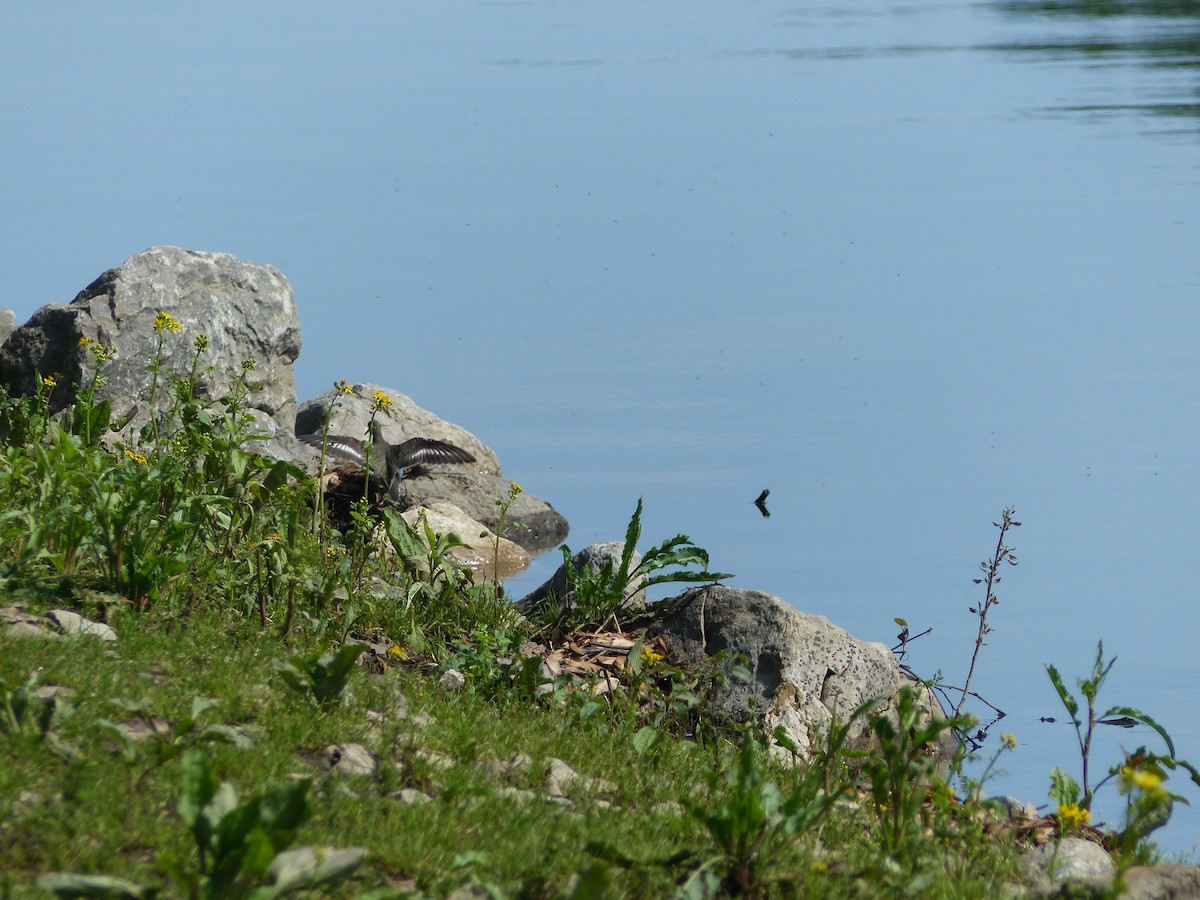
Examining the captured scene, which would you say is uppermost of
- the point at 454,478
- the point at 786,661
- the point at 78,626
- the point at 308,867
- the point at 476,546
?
the point at 454,478

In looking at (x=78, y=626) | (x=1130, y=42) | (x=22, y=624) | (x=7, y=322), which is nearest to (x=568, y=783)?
(x=78, y=626)

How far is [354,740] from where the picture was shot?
4316 millimetres

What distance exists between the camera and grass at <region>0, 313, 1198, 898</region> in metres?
3.38

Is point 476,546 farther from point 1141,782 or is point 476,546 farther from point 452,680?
point 1141,782

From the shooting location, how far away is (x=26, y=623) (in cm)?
481

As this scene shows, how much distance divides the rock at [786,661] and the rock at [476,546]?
10.3ft

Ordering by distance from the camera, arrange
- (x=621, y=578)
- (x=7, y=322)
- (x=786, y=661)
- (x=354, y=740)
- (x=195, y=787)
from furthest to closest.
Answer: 1. (x=7, y=322)
2. (x=621, y=578)
3. (x=786, y=661)
4. (x=354, y=740)
5. (x=195, y=787)

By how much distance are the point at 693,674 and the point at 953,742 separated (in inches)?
50.9

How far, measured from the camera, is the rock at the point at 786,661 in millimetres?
6031

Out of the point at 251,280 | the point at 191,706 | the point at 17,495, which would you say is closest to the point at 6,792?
the point at 191,706

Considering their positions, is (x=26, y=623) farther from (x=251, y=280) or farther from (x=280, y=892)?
(x=251, y=280)

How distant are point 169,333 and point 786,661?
197 inches

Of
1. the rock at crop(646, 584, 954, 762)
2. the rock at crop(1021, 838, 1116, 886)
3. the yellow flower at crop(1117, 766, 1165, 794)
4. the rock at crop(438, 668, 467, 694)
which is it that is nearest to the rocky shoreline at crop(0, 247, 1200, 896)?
the rock at crop(646, 584, 954, 762)

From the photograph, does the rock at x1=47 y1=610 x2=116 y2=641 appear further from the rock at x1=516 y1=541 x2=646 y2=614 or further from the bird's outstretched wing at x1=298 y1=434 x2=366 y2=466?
the bird's outstretched wing at x1=298 y1=434 x2=366 y2=466
